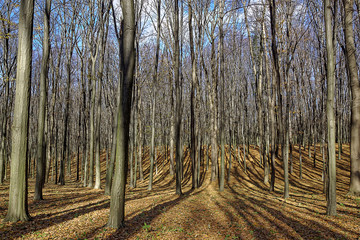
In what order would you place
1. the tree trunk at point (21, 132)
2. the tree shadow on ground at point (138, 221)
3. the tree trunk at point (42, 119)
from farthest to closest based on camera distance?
the tree trunk at point (42, 119) < the tree trunk at point (21, 132) < the tree shadow on ground at point (138, 221)

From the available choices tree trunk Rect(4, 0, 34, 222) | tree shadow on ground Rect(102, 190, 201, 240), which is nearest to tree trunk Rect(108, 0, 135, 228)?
tree shadow on ground Rect(102, 190, 201, 240)

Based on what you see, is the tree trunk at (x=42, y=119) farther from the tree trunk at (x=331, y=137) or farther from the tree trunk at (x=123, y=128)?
the tree trunk at (x=331, y=137)

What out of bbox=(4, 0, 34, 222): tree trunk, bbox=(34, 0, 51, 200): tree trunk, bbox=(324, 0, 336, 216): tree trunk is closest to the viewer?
bbox=(4, 0, 34, 222): tree trunk

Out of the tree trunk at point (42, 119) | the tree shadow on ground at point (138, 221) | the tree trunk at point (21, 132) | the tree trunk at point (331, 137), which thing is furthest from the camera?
the tree trunk at point (42, 119)

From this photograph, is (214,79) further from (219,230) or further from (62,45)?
(62,45)

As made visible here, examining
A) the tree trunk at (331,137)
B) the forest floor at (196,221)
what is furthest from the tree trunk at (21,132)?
the tree trunk at (331,137)

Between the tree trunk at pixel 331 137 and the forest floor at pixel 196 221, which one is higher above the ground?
the tree trunk at pixel 331 137

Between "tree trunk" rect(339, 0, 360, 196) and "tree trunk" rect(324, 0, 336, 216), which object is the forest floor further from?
"tree trunk" rect(339, 0, 360, 196)

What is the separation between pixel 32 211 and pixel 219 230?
549cm

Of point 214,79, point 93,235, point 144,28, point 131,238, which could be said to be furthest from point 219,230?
point 144,28

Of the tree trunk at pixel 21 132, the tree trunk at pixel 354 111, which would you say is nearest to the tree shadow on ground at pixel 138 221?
the tree trunk at pixel 21 132

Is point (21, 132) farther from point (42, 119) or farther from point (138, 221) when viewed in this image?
point (138, 221)

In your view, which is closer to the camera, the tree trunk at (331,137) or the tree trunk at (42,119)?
the tree trunk at (331,137)

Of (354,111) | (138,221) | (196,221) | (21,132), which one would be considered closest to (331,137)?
(196,221)
